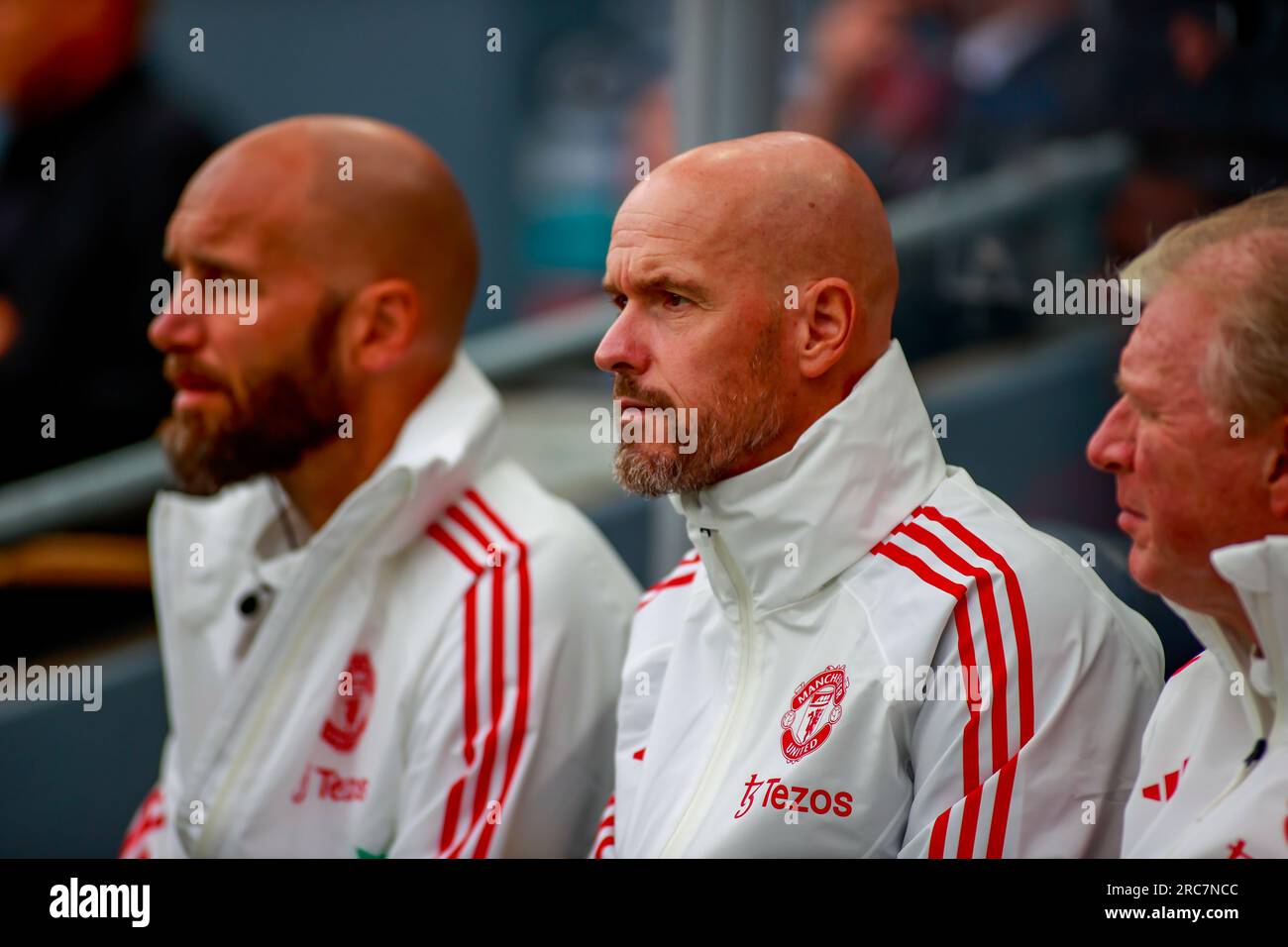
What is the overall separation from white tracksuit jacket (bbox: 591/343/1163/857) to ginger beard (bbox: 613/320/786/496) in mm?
28

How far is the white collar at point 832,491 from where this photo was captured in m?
1.46

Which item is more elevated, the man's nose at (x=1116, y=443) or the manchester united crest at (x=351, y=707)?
the man's nose at (x=1116, y=443)

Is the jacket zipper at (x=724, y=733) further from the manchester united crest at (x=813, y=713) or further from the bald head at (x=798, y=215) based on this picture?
the bald head at (x=798, y=215)

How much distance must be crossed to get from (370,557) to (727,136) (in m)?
0.76

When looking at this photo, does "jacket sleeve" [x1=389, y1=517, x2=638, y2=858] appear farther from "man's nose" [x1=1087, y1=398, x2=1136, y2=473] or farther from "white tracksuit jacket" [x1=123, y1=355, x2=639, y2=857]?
"man's nose" [x1=1087, y1=398, x2=1136, y2=473]

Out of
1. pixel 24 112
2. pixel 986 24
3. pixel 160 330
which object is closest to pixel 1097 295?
pixel 160 330

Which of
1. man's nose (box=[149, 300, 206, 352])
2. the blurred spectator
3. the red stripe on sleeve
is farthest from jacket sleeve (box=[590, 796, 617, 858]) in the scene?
the blurred spectator

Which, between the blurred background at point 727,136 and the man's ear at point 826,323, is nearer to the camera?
the man's ear at point 826,323

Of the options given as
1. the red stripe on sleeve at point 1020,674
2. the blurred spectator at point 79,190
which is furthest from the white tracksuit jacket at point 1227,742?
the blurred spectator at point 79,190

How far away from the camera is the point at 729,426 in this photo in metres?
Answer: 1.49

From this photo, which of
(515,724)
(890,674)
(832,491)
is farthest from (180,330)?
(890,674)

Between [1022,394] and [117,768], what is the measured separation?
5.29ft

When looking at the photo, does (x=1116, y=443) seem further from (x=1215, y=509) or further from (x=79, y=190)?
(x=79, y=190)

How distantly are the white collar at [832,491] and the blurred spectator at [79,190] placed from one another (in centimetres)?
126
